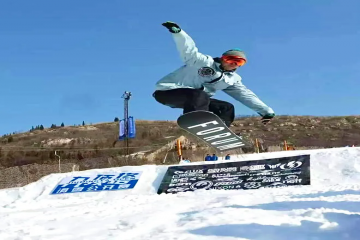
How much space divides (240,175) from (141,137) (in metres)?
29.2

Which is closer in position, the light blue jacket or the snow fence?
the light blue jacket

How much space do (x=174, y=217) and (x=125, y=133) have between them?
1648 cm

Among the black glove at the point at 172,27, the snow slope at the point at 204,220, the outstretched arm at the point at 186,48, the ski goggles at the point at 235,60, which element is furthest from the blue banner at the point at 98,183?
the black glove at the point at 172,27

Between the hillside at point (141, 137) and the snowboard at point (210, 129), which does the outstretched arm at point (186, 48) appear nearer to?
the snowboard at point (210, 129)

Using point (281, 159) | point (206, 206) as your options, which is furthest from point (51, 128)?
point (206, 206)

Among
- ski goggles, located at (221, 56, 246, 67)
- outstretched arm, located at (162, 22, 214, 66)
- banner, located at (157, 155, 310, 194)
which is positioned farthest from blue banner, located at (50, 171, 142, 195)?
ski goggles, located at (221, 56, 246, 67)

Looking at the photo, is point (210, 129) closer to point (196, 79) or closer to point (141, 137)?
point (196, 79)

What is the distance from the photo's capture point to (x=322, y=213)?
4.58 m

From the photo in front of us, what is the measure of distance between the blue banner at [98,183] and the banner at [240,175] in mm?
875

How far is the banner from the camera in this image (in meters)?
9.52

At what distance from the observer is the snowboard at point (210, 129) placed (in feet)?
24.2

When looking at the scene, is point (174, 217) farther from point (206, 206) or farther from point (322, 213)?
point (322, 213)

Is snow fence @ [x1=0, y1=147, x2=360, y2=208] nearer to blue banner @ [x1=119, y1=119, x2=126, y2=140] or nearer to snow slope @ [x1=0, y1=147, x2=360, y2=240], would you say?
snow slope @ [x1=0, y1=147, x2=360, y2=240]

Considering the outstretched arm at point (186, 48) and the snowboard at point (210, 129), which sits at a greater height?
the outstretched arm at point (186, 48)
